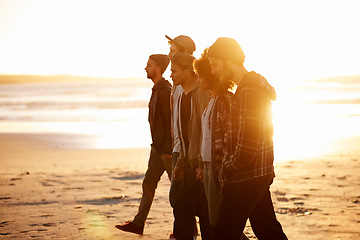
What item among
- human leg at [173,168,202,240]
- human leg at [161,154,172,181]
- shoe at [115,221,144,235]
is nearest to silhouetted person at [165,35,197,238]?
human leg at [173,168,202,240]

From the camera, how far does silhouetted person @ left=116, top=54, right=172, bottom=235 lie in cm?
585

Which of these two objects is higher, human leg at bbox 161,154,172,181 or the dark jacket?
the dark jacket

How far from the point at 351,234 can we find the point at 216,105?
2904 mm

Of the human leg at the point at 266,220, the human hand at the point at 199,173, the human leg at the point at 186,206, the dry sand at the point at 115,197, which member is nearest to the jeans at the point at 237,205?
→ the human leg at the point at 266,220

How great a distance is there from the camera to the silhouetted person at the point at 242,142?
3.39 metres

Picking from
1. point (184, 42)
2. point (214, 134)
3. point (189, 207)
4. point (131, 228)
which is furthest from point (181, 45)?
point (131, 228)

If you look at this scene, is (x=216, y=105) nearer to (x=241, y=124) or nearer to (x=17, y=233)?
(x=241, y=124)

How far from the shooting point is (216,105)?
3.80 meters

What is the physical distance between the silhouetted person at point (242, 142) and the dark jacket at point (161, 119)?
221 centimetres

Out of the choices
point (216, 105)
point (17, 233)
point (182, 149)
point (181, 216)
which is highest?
point (216, 105)

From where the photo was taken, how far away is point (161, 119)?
5.87 m

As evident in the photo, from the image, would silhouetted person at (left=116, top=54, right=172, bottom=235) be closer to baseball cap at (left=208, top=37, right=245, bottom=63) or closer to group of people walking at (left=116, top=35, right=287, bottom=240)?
group of people walking at (left=116, top=35, right=287, bottom=240)

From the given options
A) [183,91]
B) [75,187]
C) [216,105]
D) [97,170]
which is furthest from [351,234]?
[97,170]

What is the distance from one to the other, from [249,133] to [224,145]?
31 cm
